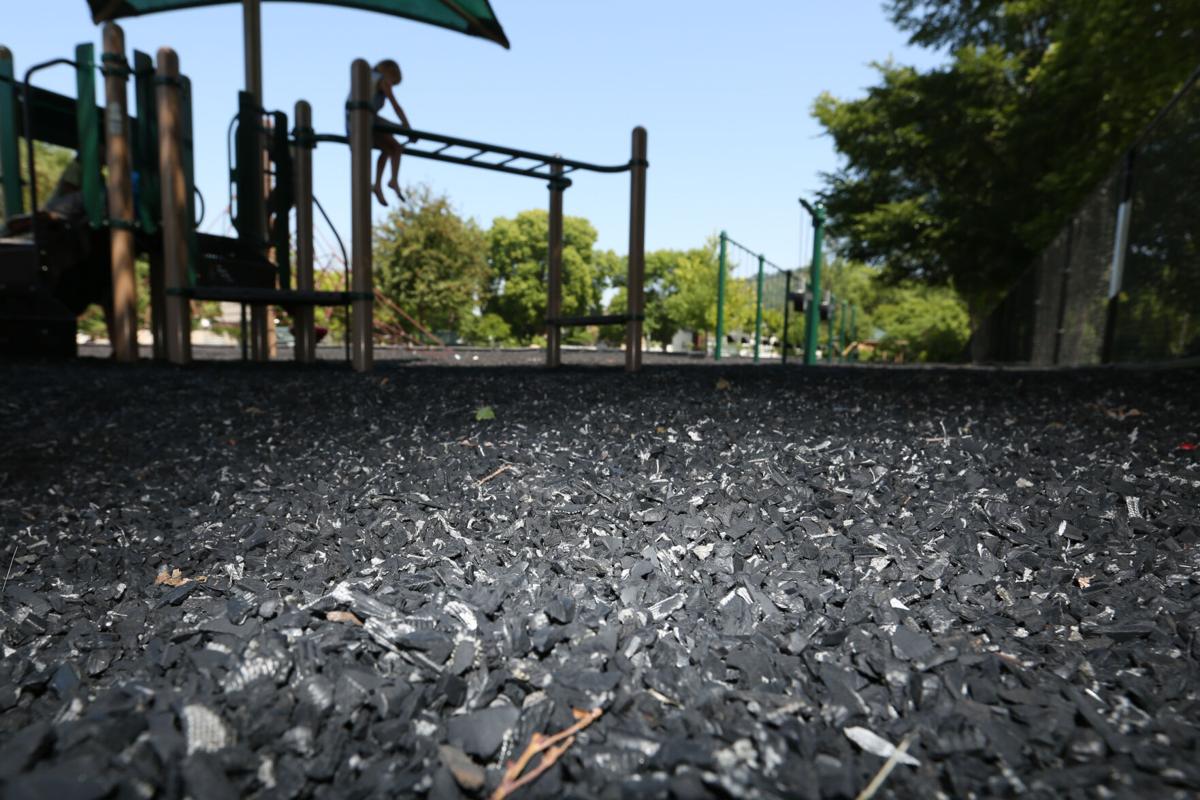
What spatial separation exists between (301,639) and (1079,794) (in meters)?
1.22

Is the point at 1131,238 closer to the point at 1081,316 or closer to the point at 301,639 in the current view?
the point at 1081,316

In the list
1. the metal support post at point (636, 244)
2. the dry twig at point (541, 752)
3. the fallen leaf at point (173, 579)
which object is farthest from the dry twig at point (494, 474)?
the metal support post at point (636, 244)

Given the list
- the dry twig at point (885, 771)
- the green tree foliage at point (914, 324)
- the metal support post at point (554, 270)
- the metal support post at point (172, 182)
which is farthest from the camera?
the green tree foliage at point (914, 324)

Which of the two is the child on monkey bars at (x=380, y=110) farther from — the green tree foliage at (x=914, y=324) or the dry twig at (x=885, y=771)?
the green tree foliage at (x=914, y=324)

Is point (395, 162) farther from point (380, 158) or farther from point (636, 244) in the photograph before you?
point (636, 244)

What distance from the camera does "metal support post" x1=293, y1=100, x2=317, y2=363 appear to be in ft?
17.1

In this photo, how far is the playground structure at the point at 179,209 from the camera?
4.25m

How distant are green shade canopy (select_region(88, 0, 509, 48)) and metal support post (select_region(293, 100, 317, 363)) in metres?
1.71

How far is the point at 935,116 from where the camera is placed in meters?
14.3

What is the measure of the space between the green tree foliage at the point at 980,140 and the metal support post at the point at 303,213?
34.1ft

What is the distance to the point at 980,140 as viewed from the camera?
1397cm

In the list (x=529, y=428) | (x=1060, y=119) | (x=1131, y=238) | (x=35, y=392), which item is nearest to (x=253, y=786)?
(x=529, y=428)

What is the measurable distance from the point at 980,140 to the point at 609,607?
16.1 metres

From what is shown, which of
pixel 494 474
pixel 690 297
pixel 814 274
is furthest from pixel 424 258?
pixel 494 474
